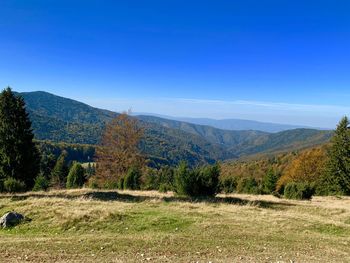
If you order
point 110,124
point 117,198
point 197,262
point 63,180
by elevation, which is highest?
point 110,124

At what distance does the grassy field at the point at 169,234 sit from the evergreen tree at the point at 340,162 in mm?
35663

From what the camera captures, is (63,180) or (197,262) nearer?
(197,262)

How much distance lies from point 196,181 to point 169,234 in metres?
11.8

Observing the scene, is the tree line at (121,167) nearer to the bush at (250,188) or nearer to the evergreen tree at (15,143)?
the evergreen tree at (15,143)

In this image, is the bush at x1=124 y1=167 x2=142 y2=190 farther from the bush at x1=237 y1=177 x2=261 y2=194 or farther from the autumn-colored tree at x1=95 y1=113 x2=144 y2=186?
the bush at x1=237 y1=177 x2=261 y2=194

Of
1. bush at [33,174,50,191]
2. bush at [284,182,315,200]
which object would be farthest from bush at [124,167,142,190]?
bush at [284,182,315,200]

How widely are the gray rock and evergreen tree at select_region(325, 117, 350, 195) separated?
50851 millimetres

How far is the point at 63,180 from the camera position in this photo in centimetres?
6994

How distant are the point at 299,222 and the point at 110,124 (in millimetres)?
28236

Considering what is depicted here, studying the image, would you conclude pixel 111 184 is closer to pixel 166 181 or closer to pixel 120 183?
pixel 120 183

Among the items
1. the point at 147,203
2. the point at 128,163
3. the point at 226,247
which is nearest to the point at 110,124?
the point at 128,163

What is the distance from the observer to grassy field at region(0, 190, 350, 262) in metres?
10.4

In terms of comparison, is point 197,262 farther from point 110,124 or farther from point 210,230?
point 110,124

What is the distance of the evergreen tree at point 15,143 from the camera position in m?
28.7
